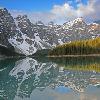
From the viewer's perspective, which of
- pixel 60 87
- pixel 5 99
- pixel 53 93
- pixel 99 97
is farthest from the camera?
pixel 60 87

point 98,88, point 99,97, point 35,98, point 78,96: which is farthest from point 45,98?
point 98,88

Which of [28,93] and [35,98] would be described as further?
[28,93]

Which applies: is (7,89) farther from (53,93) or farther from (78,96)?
(78,96)

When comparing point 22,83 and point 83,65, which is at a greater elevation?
point 83,65

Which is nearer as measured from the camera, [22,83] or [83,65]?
[22,83]

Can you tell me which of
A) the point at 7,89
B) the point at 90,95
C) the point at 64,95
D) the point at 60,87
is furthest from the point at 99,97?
the point at 7,89

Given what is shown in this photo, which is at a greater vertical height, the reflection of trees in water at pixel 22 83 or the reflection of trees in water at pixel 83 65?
the reflection of trees in water at pixel 83 65

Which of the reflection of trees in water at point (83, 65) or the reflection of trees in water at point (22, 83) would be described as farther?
the reflection of trees in water at point (83, 65)

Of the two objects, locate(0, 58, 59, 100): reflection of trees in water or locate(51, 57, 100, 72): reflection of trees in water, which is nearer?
locate(0, 58, 59, 100): reflection of trees in water

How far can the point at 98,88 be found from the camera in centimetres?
4759

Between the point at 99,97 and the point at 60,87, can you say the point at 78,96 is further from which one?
the point at 60,87

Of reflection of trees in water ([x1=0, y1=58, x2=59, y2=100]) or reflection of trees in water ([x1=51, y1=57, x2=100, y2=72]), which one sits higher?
reflection of trees in water ([x1=51, y1=57, x2=100, y2=72])

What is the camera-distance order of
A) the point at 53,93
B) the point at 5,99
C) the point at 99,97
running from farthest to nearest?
the point at 53,93 < the point at 5,99 < the point at 99,97

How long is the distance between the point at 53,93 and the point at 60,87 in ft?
22.7
